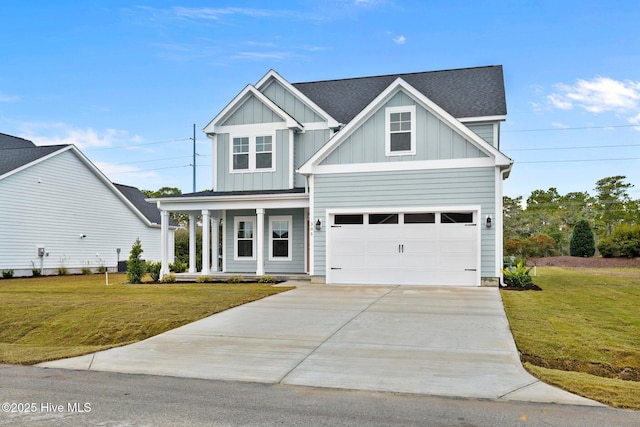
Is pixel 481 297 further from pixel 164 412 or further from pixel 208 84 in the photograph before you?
pixel 208 84

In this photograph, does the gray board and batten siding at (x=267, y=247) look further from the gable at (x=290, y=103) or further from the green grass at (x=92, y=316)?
the green grass at (x=92, y=316)

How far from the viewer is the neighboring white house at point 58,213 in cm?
2417

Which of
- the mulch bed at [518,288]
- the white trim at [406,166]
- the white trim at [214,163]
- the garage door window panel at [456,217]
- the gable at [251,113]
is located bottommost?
the mulch bed at [518,288]

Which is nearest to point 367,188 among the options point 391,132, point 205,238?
point 391,132

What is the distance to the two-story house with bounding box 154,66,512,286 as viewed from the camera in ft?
52.5

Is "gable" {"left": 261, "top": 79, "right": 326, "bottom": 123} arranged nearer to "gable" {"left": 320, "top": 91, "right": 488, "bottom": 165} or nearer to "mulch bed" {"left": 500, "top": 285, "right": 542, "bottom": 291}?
"gable" {"left": 320, "top": 91, "right": 488, "bottom": 165}

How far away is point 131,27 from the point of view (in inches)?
810

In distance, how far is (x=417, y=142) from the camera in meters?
16.5

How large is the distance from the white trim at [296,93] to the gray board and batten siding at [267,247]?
3608mm

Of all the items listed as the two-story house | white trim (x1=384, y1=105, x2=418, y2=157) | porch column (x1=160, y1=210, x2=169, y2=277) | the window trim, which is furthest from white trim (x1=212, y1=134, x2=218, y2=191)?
white trim (x1=384, y1=105, x2=418, y2=157)

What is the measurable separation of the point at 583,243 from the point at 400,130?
26254 mm

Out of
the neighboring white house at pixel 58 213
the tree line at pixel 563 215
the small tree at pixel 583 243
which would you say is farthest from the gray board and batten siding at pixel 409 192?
the small tree at pixel 583 243

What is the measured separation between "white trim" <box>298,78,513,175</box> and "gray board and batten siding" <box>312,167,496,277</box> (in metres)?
0.51

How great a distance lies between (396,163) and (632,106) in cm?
2194
